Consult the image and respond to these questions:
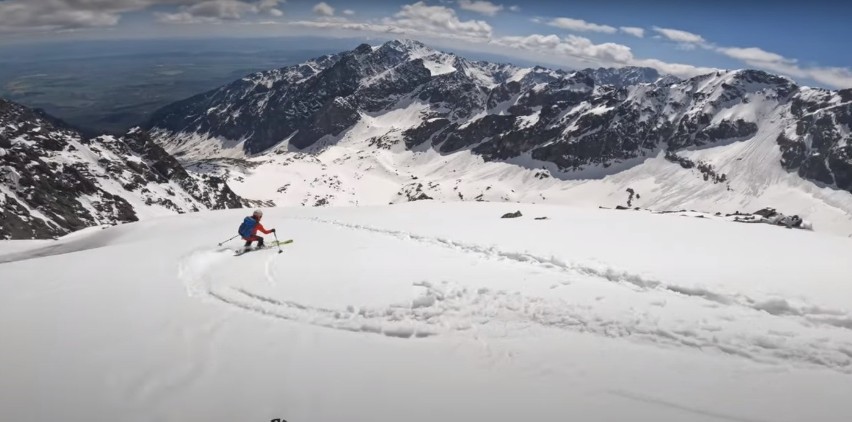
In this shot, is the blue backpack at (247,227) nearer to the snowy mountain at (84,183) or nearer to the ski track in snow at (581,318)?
the ski track in snow at (581,318)

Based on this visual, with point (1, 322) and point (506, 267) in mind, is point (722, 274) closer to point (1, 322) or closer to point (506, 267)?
point (506, 267)

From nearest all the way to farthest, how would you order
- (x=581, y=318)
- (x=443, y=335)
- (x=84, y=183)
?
(x=443, y=335)
(x=581, y=318)
(x=84, y=183)

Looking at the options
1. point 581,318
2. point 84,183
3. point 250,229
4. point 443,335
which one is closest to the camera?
point 443,335

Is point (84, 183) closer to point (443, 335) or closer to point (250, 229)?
point (250, 229)

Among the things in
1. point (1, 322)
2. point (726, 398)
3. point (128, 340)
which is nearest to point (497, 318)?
point (726, 398)

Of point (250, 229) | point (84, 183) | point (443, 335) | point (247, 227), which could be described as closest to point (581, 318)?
point (443, 335)
